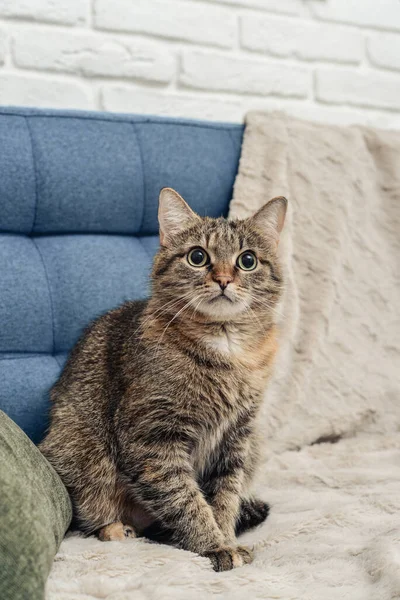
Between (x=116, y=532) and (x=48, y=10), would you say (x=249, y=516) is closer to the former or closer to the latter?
(x=116, y=532)

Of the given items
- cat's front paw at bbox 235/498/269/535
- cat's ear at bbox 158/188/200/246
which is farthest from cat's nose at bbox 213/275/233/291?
cat's front paw at bbox 235/498/269/535

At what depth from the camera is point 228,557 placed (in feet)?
4.28

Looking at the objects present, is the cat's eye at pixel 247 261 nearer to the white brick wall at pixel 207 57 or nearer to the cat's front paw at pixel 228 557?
the cat's front paw at pixel 228 557

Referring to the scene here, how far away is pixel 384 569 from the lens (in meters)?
1.19

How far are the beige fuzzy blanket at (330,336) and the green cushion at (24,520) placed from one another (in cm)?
19

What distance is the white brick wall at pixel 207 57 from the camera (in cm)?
213

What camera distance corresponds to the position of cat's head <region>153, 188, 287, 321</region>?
151 cm

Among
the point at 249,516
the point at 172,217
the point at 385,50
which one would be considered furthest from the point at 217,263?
the point at 385,50

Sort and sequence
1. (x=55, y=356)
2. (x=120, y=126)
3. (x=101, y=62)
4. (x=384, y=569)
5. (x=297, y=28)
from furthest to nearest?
(x=297, y=28)
(x=101, y=62)
(x=120, y=126)
(x=55, y=356)
(x=384, y=569)

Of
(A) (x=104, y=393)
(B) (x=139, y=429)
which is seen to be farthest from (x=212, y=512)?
(A) (x=104, y=393)

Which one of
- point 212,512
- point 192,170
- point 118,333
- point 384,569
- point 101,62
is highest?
point 101,62

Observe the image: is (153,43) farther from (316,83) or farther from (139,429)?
(139,429)

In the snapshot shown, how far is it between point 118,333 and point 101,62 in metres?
0.95

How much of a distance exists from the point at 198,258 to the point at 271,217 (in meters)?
0.20
